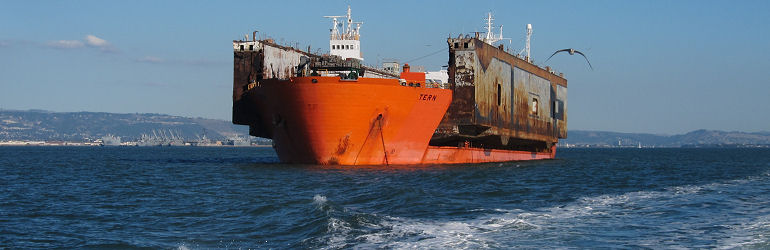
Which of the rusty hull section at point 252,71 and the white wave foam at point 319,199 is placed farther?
the rusty hull section at point 252,71

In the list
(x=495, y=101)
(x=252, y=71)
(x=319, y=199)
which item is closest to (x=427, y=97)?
(x=495, y=101)

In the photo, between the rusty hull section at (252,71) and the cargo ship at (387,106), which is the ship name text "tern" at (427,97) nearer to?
the cargo ship at (387,106)

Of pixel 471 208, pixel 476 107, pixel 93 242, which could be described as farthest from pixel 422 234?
pixel 476 107

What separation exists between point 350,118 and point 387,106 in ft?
6.14

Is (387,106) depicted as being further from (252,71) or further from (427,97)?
(252,71)

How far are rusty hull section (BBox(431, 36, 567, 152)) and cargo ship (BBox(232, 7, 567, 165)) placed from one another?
6 cm

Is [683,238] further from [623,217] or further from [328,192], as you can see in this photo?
[328,192]

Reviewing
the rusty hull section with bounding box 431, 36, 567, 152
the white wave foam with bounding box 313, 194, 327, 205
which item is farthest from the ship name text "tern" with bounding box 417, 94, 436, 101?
the white wave foam with bounding box 313, 194, 327, 205

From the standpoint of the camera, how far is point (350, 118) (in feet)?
122

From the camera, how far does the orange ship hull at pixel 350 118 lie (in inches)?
1458

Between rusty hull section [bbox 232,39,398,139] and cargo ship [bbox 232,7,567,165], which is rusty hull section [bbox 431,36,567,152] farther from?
rusty hull section [bbox 232,39,398,139]

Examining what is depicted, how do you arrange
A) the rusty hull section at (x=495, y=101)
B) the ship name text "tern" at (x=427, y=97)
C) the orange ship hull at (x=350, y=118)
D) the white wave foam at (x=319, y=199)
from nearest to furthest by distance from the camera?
1. the white wave foam at (x=319, y=199)
2. the orange ship hull at (x=350, y=118)
3. the ship name text "tern" at (x=427, y=97)
4. the rusty hull section at (x=495, y=101)

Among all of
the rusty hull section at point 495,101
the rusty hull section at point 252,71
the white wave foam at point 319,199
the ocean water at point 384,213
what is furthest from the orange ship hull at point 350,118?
the white wave foam at point 319,199

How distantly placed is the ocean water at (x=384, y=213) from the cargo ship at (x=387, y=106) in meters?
4.63
